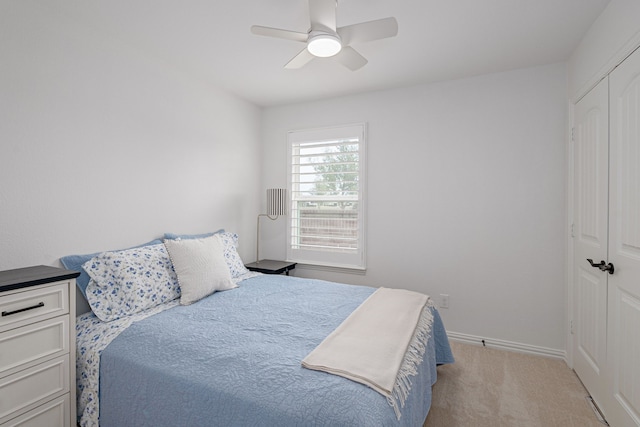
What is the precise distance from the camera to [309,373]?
1.39 m

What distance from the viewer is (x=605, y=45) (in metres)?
2.04

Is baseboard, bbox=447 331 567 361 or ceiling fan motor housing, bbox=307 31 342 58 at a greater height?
ceiling fan motor housing, bbox=307 31 342 58

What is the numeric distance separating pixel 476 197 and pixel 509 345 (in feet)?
4.60

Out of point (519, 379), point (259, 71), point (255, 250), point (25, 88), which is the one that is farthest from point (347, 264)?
point (25, 88)

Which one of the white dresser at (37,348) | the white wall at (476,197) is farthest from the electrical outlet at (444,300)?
the white dresser at (37,348)

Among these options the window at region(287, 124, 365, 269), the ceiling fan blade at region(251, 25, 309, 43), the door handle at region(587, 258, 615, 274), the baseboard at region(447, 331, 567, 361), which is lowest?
the baseboard at region(447, 331, 567, 361)

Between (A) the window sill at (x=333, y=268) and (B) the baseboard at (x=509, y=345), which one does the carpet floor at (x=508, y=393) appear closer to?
(B) the baseboard at (x=509, y=345)

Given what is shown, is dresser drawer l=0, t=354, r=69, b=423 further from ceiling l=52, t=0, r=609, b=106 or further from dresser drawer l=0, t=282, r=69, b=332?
ceiling l=52, t=0, r=609, b=106

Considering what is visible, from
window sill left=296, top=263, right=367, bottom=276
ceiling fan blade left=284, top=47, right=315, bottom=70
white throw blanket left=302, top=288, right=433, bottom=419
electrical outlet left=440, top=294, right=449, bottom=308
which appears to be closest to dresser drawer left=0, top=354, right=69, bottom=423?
white throw blanket left=302, top=288, right=433, bottom=419

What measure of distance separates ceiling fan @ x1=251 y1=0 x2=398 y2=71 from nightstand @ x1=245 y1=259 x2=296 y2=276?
7.34 feet

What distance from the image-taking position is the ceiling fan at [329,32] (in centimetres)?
176

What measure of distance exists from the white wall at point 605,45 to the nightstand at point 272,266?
→ 3.08 m

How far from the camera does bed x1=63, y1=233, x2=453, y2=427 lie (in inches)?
49.6

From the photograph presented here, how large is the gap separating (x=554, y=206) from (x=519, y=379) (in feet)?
4.86
